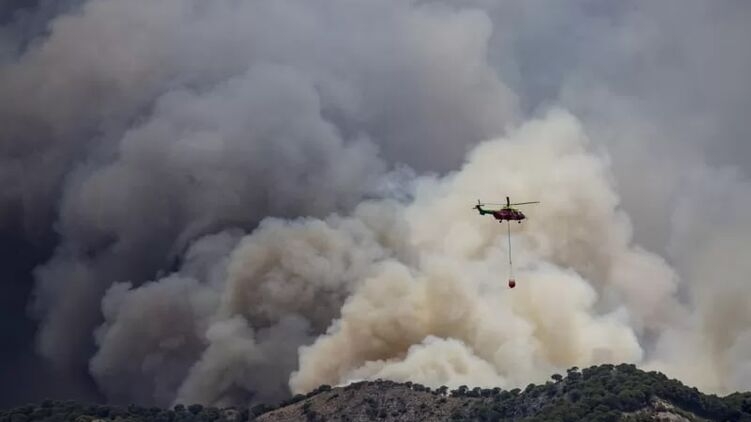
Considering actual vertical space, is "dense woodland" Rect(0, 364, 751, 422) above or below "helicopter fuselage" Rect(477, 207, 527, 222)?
below

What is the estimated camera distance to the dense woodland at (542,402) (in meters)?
154

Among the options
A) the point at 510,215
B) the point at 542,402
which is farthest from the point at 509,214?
the point at 542,402

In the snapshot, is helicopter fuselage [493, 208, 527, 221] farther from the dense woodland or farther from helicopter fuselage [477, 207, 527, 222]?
the dense woodland

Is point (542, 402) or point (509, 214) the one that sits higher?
point (509, 214)

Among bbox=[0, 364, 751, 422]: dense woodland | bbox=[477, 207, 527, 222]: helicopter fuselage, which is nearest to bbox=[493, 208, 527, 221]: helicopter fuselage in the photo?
bbox=[477, 207, 527, 222]: helicopter fuselage

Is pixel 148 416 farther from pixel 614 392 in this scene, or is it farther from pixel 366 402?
pixel 614 392

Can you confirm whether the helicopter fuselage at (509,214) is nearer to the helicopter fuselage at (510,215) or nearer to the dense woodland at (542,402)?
the helicopter fuselage at (510,215)

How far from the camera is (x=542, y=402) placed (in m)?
160

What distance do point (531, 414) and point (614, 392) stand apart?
7.66 metres

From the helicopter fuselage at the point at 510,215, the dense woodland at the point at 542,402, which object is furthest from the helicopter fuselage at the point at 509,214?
the dense woodland at the point at 542,402

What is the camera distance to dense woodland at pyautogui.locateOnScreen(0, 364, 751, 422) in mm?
154375

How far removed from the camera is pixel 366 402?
161 metres

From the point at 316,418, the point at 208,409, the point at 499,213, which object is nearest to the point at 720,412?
the point at 499,213

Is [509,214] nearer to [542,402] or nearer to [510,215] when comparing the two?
[510,215]
